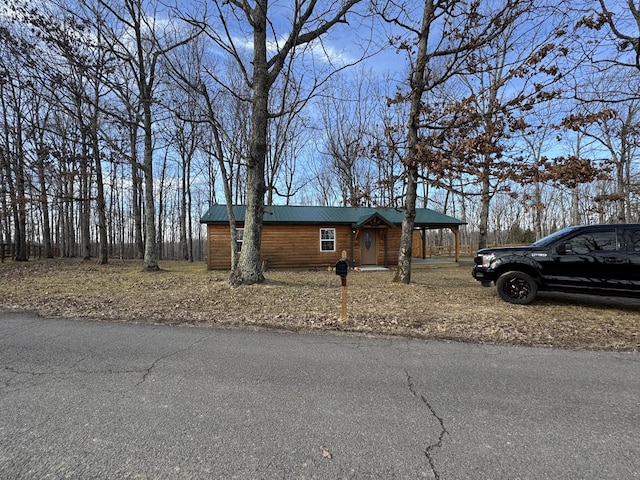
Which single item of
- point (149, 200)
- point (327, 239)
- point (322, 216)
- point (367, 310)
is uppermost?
point (149, 200)

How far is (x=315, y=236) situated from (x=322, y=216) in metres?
1.40

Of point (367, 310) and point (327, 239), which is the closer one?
point (367, 310)

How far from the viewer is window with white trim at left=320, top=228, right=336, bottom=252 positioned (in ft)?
59.8

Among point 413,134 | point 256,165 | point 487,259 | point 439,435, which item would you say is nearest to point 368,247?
point 413,134

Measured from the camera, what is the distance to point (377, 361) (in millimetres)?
3990

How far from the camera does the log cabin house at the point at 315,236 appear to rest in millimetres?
17000

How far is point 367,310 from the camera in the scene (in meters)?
6.78

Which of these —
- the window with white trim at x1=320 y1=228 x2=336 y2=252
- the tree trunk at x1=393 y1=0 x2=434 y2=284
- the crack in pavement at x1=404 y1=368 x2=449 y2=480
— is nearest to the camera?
the crack in pavement at x1=404 y1=368 x2=449 y2=480

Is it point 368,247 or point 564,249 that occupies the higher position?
point 564,249

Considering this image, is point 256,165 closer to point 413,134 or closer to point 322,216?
point 413,134

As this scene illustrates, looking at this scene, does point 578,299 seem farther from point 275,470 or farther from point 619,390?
point 275,470

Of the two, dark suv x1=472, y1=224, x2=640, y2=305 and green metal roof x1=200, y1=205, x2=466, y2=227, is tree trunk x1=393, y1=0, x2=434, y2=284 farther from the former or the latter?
green metal roof x1=200, y1=205, x2=466, y2=227

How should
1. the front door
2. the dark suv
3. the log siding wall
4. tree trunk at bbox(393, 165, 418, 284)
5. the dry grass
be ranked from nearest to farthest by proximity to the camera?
the dry grass
the dark suv
tree trunk at bbox(393, 165, 418, 284)
the log siding wall
the front door

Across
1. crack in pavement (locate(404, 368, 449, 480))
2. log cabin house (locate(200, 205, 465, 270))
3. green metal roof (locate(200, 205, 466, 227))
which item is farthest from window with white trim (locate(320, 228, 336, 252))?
crack in pavement (locate(404, 368, 449, 480))
